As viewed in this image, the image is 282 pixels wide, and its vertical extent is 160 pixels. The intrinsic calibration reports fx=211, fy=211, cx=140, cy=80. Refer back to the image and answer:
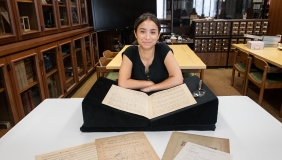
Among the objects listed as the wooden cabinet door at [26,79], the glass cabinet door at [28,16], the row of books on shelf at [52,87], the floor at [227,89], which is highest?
the glass cabinet door at [28,16]

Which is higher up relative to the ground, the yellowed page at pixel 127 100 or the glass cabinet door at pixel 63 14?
the glass cabinet door at pixel 63 14

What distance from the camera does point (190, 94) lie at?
899 millimetres

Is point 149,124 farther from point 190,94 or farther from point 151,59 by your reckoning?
point 151,59

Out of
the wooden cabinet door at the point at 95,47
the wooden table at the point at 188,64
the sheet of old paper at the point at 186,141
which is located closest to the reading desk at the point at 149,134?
the sheet of old paper at the point at 186,141

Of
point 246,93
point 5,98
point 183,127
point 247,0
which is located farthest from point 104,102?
point 247,0

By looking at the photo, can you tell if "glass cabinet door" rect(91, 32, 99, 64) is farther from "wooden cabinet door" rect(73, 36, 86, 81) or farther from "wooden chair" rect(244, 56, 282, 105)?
"wooden chair" rect(244, 56, 282, 105)

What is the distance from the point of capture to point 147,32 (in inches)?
47.3

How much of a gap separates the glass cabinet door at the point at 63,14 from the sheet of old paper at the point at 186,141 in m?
2.46

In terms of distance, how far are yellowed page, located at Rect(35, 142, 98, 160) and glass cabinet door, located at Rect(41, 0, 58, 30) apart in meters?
2.00

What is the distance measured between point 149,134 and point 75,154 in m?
0.28

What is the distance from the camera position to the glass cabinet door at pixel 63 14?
2.76m

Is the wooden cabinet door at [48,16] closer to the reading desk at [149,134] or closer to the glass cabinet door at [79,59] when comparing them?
the glass cabinet door at [79,59]

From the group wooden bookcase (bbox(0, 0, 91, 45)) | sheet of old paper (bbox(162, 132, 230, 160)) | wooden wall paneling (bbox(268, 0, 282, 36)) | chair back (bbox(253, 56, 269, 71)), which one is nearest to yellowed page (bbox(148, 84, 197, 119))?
sheet of old paper (bbox(162, 132, 230, 160))

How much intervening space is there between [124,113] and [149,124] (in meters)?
0.11
